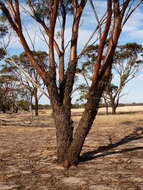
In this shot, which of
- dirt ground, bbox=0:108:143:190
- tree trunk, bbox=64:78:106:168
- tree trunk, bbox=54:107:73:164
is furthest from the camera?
tree trunk, bbox=54:107:73:164

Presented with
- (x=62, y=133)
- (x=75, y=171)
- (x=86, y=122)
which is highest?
(x=86, y=122)

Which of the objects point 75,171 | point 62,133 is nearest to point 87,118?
point 62,133

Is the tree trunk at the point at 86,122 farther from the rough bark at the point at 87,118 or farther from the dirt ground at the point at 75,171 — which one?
the dirt ground at the point at 75,171

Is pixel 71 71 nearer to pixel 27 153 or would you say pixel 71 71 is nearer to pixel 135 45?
pixel 27 153

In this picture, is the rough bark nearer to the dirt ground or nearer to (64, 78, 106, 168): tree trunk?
(64, 78, 106, 168): tree trunk

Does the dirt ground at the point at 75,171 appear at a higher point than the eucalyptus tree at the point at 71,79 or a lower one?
lower

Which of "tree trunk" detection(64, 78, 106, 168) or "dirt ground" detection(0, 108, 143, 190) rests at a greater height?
"tree trunk" detection(64, 78, 106, 168)

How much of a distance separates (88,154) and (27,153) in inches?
55.4

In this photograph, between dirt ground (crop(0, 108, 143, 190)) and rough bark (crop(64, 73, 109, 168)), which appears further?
rough bark (crop(64, 73, 109, 168))

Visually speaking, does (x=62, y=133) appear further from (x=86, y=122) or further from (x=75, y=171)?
(x=75, y=171)

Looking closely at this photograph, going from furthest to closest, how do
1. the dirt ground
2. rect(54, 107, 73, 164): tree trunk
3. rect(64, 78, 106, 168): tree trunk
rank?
1. rect(54, 107, 73, 164): tree trunk
2. rect(64, 78, 106, 168): tree trunk
3. the dirt ground

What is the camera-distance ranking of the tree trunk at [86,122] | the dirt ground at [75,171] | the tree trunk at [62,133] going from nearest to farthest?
the dirt ground at [75,171], the tree trunk at [86,122], the tree trunk at [62,133]

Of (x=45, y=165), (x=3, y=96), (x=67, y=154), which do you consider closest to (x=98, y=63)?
(x=67, y=154)

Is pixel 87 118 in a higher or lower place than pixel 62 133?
higher
